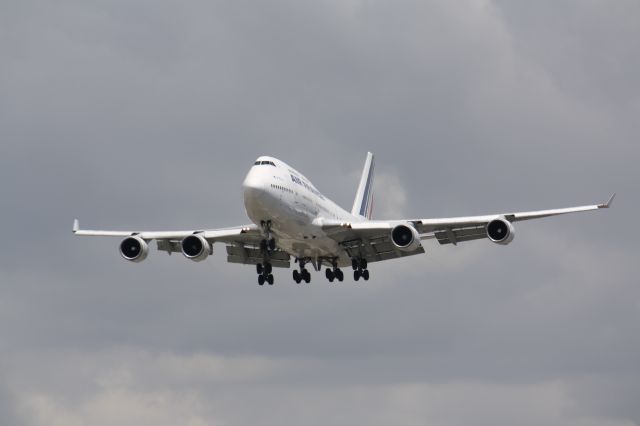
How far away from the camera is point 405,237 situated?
64375mm

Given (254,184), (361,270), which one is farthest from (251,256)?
(254,184)

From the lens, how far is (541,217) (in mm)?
64188

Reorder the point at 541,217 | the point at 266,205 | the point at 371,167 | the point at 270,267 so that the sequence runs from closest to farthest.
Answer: the point at 266,205 < the point at 541,217 < the point at 270,267 < the point at 371,167

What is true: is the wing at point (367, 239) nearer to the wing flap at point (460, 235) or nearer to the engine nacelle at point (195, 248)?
the wing flap at point (460, 235)

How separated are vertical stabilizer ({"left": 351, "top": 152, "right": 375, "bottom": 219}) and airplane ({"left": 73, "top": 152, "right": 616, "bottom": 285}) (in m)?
13.2

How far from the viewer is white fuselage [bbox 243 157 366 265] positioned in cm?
5994

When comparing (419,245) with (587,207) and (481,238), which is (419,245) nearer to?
(481,238)

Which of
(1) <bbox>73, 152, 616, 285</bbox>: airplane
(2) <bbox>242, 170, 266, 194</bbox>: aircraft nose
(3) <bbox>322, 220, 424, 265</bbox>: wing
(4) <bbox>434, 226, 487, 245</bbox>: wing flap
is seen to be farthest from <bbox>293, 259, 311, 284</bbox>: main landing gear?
(2) <bbox>242, 170, 266, 194</bbox>: aircraft nose

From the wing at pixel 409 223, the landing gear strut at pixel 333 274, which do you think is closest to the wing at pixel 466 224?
the wing at pixel 409 223

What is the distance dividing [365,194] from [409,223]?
24.7m

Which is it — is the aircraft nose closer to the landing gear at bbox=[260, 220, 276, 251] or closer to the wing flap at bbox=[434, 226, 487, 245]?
the landing gear at bbox=[260, 220, 276, 251]

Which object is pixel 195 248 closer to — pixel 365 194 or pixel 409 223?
pixel 409 223

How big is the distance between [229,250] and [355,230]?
8.36 metres

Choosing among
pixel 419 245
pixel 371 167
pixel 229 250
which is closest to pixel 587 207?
pixel 419 245
